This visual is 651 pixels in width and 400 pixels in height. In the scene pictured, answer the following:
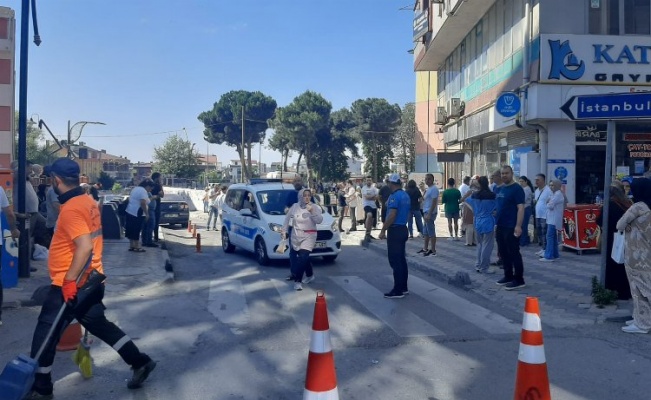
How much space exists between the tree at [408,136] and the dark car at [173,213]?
3453 centimetres

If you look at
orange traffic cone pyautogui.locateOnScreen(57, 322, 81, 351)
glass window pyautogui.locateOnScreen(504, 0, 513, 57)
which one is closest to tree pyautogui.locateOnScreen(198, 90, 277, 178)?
glass window pyautogui.locateOnScreen(504, 0, 513, 57)

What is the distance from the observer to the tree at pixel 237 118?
68125mm

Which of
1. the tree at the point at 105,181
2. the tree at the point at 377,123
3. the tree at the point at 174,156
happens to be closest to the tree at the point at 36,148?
the tree at the point at 105,181

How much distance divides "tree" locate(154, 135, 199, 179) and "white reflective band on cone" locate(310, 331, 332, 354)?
65.1 m

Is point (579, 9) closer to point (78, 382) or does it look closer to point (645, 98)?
point (645, 98)

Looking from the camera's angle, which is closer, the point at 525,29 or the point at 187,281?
the point at 187,281

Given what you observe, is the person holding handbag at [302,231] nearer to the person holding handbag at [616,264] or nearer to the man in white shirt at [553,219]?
the person holding handbag at [616,264]

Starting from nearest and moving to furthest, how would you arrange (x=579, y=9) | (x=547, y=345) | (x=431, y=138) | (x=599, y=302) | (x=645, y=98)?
(x=547, y=345)
(x=645, y=98)
(x=599, y=302)
(x=579, y=9)
(x=431, y=138)

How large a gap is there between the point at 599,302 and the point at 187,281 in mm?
6761

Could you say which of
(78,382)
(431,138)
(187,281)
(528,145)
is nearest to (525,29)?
(528,145)

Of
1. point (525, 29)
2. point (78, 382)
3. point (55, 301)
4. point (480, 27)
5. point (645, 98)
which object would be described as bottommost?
point (78, 382)

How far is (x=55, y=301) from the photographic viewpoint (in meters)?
4.80

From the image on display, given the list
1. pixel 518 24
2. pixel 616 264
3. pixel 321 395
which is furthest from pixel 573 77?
pixel 321 395

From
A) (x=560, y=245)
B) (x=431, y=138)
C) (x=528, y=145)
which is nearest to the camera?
(x=560, y=245)
